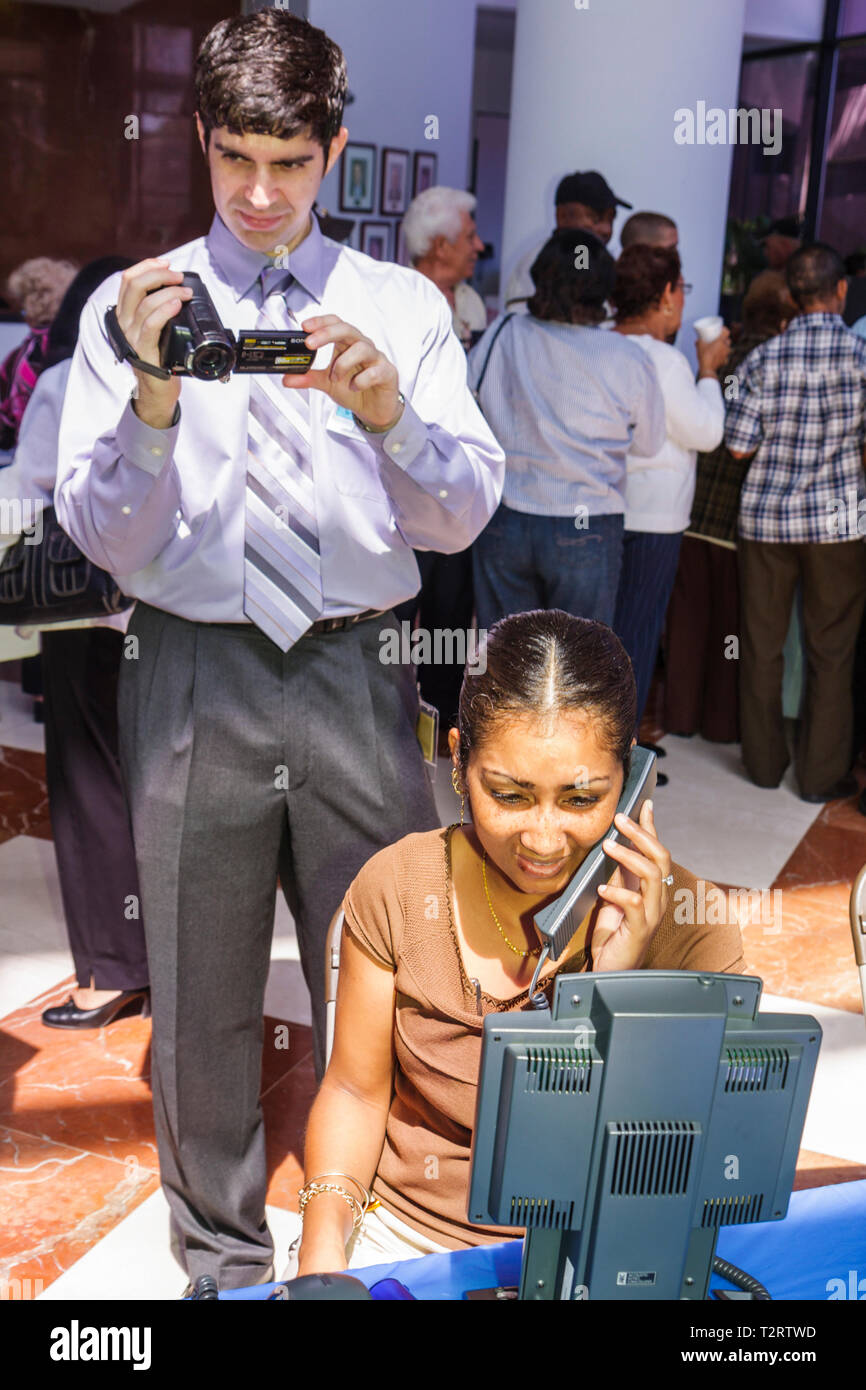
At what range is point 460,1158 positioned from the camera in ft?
5.13

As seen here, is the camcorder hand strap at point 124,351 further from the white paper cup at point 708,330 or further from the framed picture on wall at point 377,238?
the framed picture on wall at point 377,238

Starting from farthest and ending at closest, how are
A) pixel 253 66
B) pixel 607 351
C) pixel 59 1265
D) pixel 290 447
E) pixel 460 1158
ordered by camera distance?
1. pixel 607 351
2. pixel 59 1265
3. pixel 290 447
4. pixel 253 66
5. pixel 460 1158

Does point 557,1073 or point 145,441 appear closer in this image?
point 557,1073

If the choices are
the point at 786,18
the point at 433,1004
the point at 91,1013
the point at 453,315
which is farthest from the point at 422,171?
the point at 433,1004

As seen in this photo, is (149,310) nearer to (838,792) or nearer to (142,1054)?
(142,1054)

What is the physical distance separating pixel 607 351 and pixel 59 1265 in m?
2.58

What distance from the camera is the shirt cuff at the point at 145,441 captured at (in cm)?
168

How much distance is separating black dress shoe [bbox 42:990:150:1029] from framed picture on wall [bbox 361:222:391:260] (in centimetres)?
562

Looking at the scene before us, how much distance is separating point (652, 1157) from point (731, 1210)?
0.33ft

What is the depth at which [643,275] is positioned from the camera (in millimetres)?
4027

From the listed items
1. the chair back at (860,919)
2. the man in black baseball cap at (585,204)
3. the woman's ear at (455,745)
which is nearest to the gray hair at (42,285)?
the man in black baseball cap at (585,204)

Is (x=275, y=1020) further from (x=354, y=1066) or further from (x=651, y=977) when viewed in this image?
(x=651, y=977)

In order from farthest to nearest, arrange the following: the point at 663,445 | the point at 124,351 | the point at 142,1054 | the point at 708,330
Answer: the point at 708,330
the point at 663,445
the point at 142,1054
the point at 124,351
